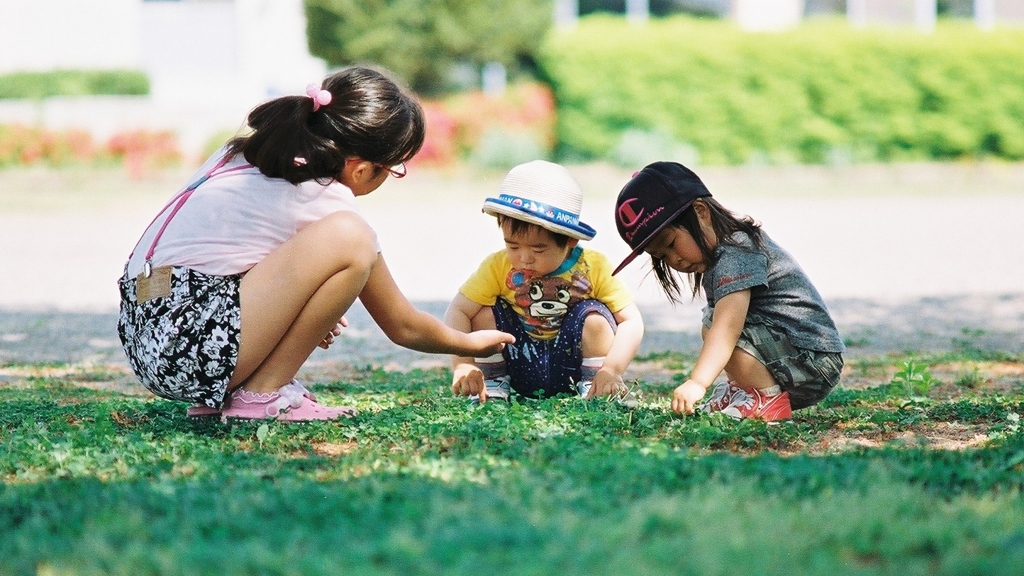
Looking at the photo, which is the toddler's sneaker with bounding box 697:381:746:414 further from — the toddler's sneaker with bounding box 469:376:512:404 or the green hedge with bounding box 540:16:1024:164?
the green hedge with bounding box 540:16:1024:164

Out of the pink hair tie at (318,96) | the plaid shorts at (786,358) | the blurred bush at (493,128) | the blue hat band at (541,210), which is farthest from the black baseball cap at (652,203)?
the blurred bush at (493,128)

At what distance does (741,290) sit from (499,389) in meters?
1.18

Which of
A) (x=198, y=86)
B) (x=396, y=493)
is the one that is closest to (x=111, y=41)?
(x=198, y=86)

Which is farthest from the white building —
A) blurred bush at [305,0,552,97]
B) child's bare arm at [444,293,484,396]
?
child's bare arm at [444,293,484,396]

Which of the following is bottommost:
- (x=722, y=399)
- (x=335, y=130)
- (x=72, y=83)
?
(x=722, y=399)

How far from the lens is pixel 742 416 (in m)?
4.21

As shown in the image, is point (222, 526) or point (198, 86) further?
point (198, 86)

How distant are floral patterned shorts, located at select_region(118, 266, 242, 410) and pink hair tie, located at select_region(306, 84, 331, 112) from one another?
66 cm

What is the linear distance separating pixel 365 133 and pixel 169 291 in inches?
33.5

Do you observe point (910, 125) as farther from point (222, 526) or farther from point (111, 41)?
point (222, 526)

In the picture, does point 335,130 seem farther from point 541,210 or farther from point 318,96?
point 541,210

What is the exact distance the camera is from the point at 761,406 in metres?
4.29

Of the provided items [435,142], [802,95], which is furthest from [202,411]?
[802,95]

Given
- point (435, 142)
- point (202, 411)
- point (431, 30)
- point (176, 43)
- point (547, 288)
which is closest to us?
point (202, 411)
